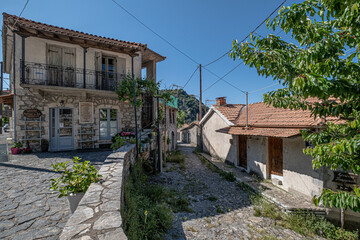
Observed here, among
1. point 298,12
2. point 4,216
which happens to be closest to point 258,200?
point 298,12

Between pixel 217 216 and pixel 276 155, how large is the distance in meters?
4.42

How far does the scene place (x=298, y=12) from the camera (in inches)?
118

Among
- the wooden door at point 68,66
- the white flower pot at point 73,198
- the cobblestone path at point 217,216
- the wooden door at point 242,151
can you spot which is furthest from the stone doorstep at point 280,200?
the wooden door at point 68,66

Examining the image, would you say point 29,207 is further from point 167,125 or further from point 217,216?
point 167,125

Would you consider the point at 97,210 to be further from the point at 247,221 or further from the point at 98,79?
the point at 98,79

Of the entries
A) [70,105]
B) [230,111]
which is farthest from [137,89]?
[230,111]

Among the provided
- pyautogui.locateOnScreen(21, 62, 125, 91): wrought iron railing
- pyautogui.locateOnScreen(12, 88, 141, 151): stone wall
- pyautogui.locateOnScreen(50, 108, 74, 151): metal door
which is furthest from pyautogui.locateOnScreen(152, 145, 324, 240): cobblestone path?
pyautogui.locateOnScreen(21, 62, 125, 91): wrought iron railing

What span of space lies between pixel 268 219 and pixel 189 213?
8.71 ft

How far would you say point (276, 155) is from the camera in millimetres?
7902

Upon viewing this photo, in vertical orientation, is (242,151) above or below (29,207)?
below

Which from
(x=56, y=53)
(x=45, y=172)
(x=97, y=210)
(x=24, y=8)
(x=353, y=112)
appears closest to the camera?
(x=97, y=210)

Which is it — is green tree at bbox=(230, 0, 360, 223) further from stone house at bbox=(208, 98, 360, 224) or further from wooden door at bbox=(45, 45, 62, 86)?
wooden door at bbox=(45, 45, 62, 86)

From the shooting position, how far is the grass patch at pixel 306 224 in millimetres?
5046

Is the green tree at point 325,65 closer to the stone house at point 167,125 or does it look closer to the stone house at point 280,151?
the stone house at point 280,151
